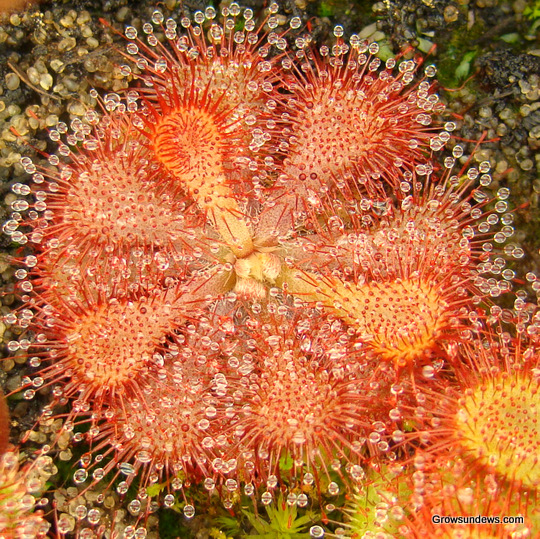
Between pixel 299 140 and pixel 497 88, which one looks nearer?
pixel 299 140

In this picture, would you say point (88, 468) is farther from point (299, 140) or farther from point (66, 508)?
point (299, 140)

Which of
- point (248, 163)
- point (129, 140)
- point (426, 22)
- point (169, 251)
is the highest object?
point (426, 22)

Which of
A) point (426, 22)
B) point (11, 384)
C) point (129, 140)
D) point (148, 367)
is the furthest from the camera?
point (426, 22)

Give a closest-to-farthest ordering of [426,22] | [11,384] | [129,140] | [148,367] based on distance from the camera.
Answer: [148,367]
[129,140]
[11,384]
[426,22]

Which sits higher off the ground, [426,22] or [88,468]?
[426,22]

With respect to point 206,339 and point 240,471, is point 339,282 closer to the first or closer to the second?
point 206,339

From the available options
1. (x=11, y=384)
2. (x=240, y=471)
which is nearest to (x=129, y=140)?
(x=11, y=384)
